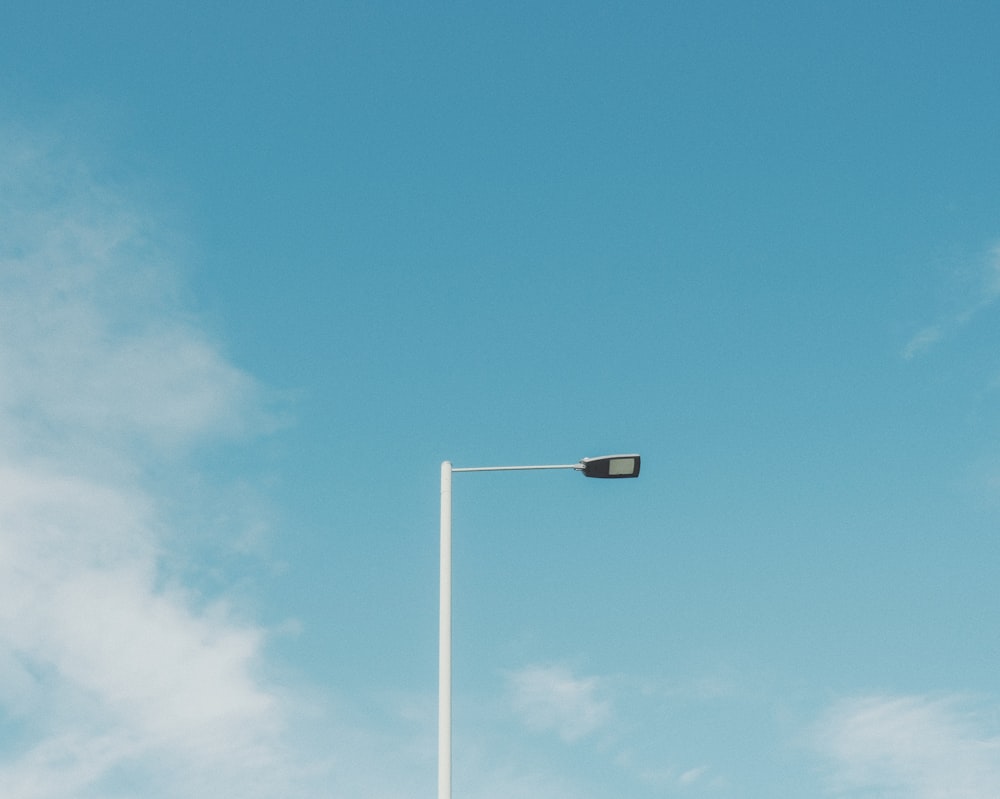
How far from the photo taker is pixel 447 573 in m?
15.2

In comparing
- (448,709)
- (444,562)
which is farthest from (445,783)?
(444,562)

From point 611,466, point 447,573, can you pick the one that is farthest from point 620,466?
point 447,573

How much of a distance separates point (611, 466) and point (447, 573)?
7.69 ft

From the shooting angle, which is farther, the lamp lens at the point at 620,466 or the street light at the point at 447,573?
the lamp lens at the point at 620,466

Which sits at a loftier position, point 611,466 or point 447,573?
point 611,466

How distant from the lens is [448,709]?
14.2 metres

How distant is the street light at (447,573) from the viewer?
13.9 metres

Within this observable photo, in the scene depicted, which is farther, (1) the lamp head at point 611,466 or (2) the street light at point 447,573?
(1) the lamp head at point 611,466

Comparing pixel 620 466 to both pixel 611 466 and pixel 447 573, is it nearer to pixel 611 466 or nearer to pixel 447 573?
pixel 611 466

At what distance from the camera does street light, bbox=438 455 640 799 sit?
45.5ft

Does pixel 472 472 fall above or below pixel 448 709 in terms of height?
above

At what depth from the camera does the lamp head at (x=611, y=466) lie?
15.5 metres

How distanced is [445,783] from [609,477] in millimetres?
4152

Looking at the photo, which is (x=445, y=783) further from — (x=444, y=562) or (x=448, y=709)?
(x=444, y=562)
